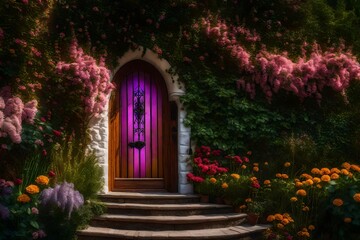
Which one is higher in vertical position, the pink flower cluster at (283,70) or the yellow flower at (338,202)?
the pink flower cluster at (283,70)

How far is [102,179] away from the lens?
22.4 feet

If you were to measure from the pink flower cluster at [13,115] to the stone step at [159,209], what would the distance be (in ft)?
5.93

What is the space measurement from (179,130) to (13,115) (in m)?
3.27

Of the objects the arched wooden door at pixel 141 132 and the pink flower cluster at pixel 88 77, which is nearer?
the pink flower cluster at pixel 88 77

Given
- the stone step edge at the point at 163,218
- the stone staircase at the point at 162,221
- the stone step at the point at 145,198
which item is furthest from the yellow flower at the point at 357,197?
the stone step at the point at 145,198

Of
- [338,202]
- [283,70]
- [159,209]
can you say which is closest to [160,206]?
[159,209]

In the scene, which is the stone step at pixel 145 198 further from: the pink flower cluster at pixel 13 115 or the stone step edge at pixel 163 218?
the pink flower cluster at pixel 13 115

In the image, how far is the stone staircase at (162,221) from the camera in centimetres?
546

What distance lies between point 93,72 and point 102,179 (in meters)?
1.84

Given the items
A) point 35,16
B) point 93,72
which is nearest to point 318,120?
point 93,72

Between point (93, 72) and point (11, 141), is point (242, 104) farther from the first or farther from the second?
point (11, 141)

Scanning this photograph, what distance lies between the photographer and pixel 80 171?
20.1ft

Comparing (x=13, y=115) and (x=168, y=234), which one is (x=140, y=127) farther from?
(x=13, y=115)

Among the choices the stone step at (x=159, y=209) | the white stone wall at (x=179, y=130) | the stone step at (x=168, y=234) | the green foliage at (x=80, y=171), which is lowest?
the stone step at (x=168, y=234)
